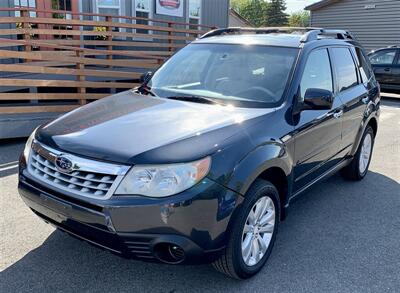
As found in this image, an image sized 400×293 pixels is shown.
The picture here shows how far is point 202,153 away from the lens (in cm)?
257

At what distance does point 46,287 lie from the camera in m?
2.88

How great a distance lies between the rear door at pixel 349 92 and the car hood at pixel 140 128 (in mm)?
1506

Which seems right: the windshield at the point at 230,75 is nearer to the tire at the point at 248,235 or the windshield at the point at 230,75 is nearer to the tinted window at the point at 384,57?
the tire at the point at 248,235

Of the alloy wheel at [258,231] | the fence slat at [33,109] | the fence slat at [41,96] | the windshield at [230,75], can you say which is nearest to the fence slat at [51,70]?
the fence slat at [41,96]

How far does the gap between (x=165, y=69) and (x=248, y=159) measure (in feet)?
6.03

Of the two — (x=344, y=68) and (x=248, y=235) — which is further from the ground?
(x=344, y=68)

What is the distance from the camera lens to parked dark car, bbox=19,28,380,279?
249cm

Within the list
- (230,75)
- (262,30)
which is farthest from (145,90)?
(262,30)

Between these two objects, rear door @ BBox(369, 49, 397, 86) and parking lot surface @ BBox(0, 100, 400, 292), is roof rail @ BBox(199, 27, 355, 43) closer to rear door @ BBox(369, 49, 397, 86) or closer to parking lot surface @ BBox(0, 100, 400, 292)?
parking lot surface @ BBox(0, 100, 400, 292)

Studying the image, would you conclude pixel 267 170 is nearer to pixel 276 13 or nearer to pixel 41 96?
pixel 41 96

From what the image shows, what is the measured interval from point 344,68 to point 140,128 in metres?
2.65

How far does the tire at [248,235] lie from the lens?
108 inches

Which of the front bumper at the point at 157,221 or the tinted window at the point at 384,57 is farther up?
the tinted window at the point at 384,57

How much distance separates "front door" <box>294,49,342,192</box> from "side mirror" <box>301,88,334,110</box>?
0.20 ft
